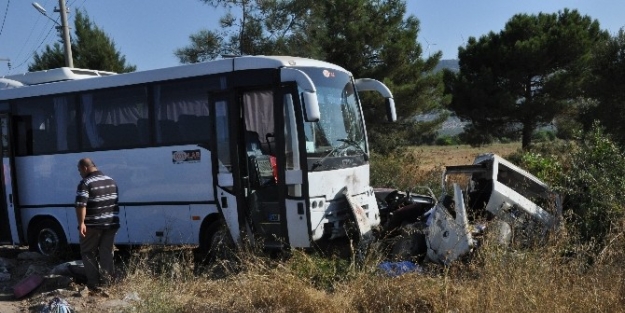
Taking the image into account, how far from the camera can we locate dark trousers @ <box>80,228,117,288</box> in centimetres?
850

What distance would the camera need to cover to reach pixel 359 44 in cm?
2264

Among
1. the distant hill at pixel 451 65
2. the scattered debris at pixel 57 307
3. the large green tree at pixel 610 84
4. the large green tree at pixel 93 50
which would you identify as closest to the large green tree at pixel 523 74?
the distant hill at pixel 451 65

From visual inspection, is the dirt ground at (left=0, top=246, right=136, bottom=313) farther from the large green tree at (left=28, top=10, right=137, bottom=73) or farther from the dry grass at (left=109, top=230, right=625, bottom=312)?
the large green tree at (left=28, top=10, right=137, bottom=73)

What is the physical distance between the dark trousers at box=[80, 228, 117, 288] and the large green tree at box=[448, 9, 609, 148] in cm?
2090

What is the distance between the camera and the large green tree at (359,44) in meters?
21.2

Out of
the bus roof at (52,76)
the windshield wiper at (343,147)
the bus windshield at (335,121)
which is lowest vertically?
the windshield wiper at (343,147)

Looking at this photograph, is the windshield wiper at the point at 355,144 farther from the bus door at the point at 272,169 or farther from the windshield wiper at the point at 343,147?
the bus door at the point at 272,169

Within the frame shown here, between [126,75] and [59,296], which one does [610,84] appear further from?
[59,296]

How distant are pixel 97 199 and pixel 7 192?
4344 mm

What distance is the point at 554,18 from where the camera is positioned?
2777 cm

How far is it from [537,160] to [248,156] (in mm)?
5563

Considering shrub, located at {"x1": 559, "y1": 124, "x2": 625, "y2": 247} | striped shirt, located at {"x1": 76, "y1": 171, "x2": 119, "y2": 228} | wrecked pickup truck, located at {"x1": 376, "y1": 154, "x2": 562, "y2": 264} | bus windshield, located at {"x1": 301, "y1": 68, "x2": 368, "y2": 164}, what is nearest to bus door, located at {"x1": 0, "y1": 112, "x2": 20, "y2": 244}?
striped shirt, located at {"x1": 76, "y1": 171, "x2": 119, "y2": 228}

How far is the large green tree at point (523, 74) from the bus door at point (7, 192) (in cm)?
2014

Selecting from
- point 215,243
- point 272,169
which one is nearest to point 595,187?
point 272,169
